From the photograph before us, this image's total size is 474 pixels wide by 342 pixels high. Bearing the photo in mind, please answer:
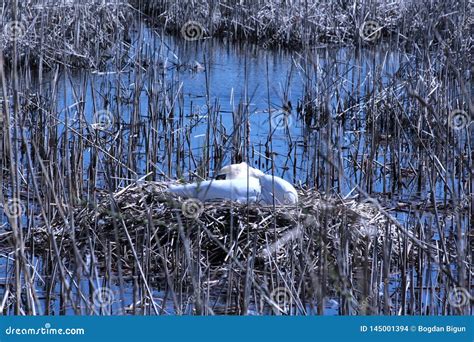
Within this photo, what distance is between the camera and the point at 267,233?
18.3 feet

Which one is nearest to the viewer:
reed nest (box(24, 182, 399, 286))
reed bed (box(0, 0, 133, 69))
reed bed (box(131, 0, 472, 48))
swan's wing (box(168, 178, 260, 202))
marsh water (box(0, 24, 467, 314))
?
reed nest (box(24, 182, 399, 286))

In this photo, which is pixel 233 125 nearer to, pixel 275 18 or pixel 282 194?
pixel 282 194

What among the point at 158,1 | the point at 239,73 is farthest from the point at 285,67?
the point at 158,1

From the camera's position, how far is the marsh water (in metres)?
7.03

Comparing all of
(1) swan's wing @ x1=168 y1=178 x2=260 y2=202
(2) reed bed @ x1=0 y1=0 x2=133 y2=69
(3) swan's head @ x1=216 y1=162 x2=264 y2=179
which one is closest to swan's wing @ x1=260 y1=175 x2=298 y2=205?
(1) swan's wing @ x1=168 y1=178 x2=260 y2=202

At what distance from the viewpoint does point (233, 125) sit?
7.76m

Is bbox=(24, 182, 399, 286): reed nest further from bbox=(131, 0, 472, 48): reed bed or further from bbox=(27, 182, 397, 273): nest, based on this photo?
bbox=(131, 0, 472, 48): reed bed

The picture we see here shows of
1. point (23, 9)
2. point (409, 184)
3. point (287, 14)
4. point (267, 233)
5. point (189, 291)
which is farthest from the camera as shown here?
point (287, 14)

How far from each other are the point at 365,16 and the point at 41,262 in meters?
7.29

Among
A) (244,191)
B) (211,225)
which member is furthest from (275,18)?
(211,225)

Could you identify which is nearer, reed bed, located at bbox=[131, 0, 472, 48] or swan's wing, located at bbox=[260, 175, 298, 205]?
swan's wing, located at bbox=[260, 175, 298, 205]

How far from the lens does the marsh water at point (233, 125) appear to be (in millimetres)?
7031

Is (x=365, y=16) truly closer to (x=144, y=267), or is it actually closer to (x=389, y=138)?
(x=389, y=138)

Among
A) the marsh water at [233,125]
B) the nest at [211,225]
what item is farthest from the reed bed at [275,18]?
the nest at [211,225]
